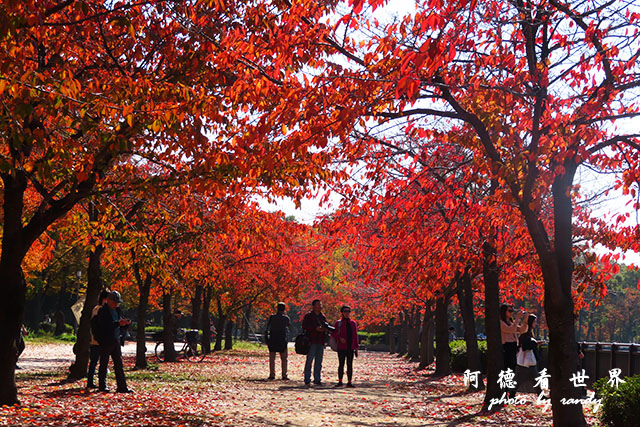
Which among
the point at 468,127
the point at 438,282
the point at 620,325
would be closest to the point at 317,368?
the point at 438,282

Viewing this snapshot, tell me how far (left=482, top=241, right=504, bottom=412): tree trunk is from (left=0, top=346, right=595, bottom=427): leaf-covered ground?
46cm

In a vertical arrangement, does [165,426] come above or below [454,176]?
below

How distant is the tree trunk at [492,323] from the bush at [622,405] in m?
2.53

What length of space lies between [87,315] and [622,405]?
35.3 feet

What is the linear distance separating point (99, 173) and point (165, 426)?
3.79m

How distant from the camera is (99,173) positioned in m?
9.80

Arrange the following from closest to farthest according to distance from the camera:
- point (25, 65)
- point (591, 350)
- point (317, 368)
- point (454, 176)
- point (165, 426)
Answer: point (165, 426) < point (25, 65) < point (454, 176) < point (317, 368) < point (591, 350)

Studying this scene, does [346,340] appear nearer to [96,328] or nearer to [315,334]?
[315,334]

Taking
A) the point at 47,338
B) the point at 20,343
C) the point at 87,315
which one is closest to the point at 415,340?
the point at 87,315

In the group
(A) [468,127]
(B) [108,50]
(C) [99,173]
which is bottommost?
(C) [99,173]

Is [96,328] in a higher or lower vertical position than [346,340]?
higher

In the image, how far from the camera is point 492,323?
38.8 ft

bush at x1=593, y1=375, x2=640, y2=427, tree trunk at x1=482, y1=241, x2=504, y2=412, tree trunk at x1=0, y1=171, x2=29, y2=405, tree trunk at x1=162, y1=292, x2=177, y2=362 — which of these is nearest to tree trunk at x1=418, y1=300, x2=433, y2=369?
tree trunk at x1=162, y1=292, x2=177, y2=362

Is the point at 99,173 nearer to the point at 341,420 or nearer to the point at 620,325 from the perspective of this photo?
the point at 341,420
